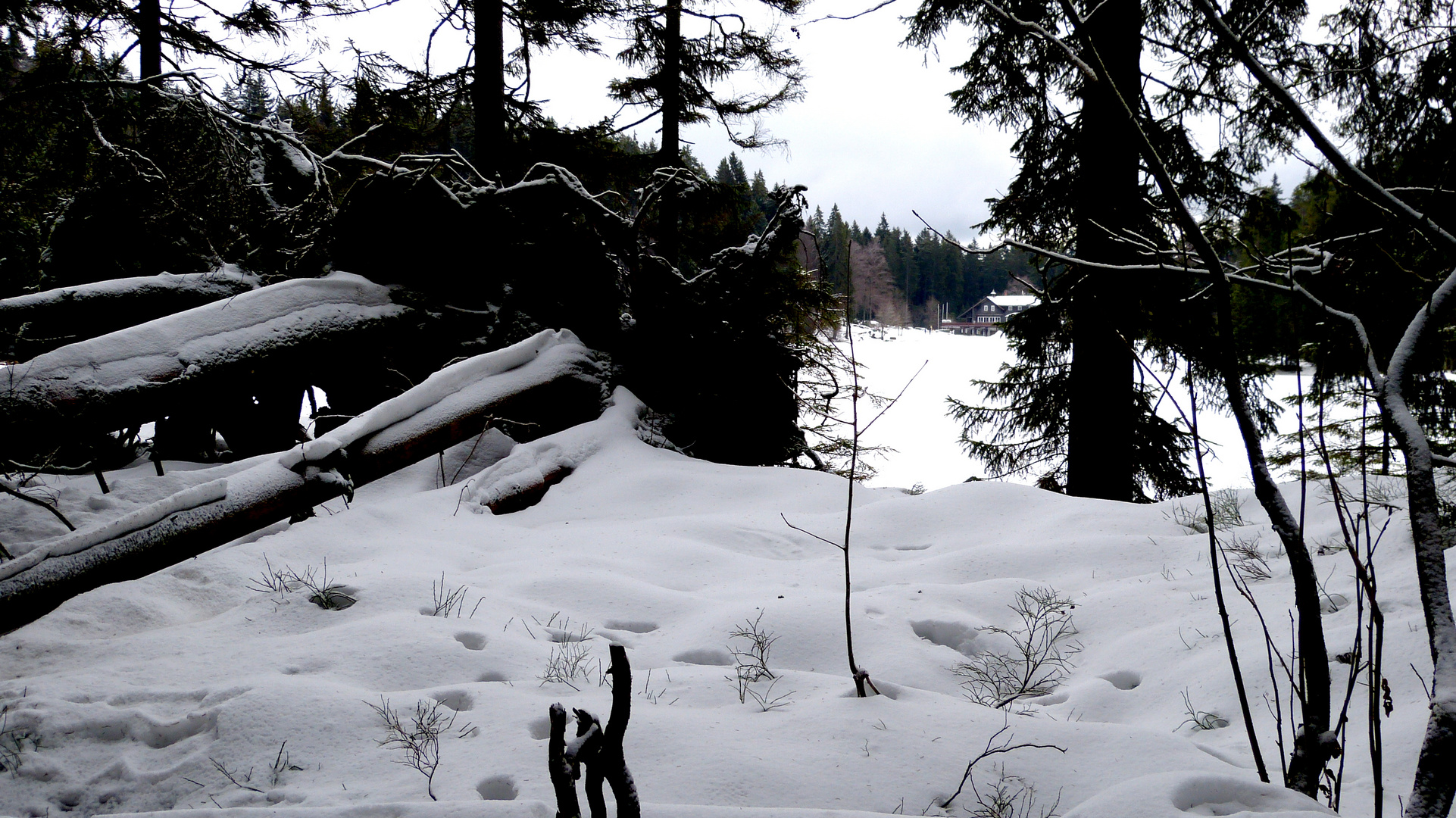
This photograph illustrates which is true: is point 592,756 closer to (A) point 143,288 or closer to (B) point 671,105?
(A) point 143,288

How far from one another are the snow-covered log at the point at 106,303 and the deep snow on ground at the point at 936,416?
546cm

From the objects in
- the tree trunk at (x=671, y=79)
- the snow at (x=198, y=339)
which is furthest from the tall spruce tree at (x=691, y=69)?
the snow at (x=198, y=339)

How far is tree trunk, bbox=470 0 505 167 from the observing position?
29.8ft

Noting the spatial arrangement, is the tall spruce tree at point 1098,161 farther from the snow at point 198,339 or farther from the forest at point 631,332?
the snow at point 198,339

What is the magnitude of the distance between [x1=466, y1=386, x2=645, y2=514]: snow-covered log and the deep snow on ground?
2172 mm

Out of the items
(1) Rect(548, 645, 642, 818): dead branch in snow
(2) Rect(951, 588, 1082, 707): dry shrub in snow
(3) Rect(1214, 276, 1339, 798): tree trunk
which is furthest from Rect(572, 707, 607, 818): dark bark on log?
(2) Rect(951, 588, 1082, 707): dry shrub in snow

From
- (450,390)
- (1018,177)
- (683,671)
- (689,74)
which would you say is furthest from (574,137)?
(683,671)

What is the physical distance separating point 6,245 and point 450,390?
5.56 m

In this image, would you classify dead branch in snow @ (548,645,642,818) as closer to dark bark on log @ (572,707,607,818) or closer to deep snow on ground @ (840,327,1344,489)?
dark bark on log @ (572,707,607,818)

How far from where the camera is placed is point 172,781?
6.57 feet

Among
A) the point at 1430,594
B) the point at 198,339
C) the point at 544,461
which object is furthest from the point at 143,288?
the point at 1430,594

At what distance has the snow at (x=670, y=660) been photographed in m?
1.95

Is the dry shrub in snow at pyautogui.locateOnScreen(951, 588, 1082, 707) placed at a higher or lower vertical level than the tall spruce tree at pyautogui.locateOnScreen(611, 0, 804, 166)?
lower

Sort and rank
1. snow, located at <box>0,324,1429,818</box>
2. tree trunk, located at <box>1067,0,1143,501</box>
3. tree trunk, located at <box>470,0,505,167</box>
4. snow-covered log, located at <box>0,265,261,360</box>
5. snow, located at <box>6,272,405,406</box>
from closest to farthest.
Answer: snow, located at <box>0,324,1429,818</box> < snow, located at <box>6,272,405,406</box> < snow-covered log, located at <box>0,265,261,360</box> < tree trunk, located at <box>1067,0,1143,501</box> < tree trunk, located at <box>470,0,505,167</box>
